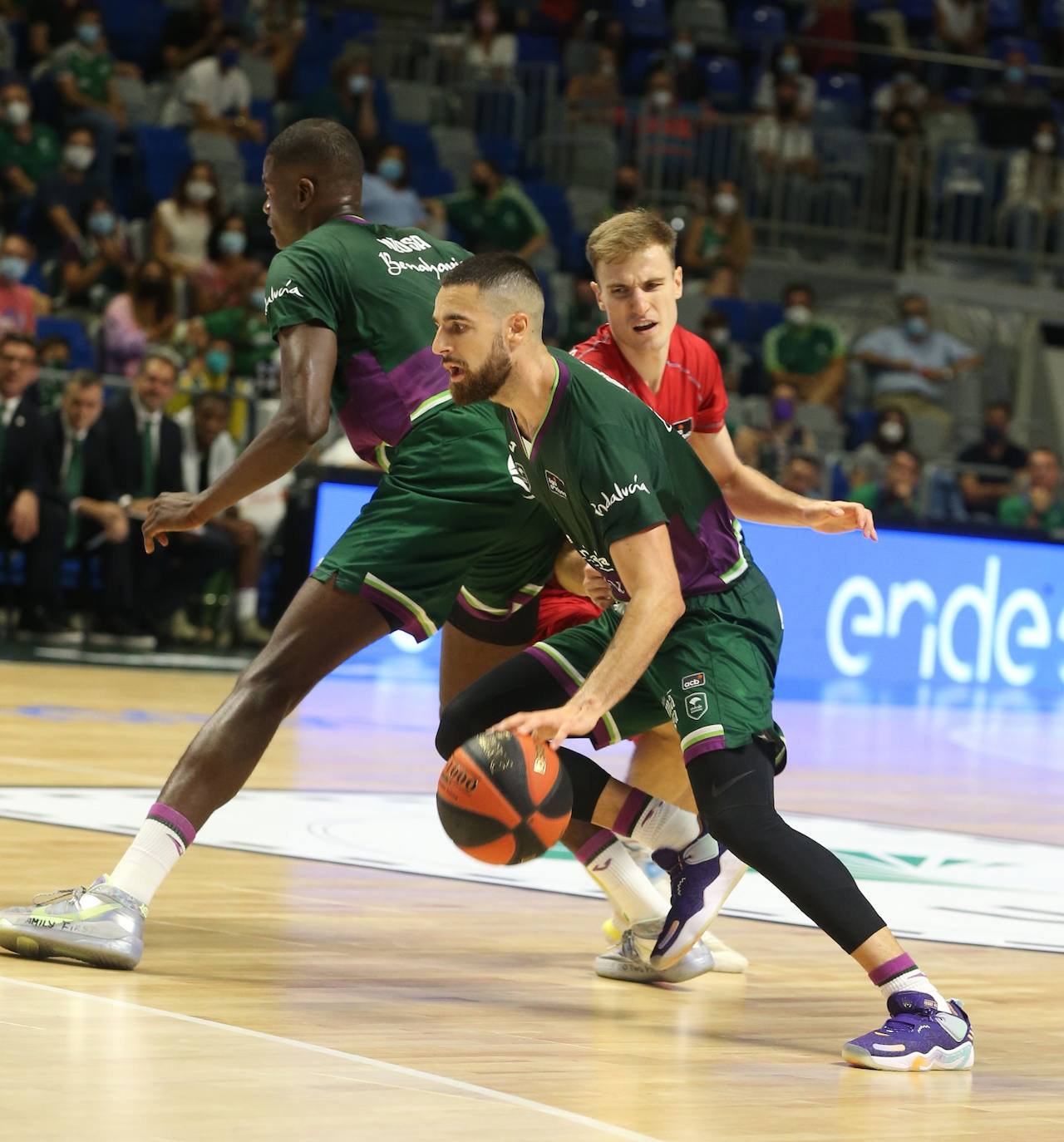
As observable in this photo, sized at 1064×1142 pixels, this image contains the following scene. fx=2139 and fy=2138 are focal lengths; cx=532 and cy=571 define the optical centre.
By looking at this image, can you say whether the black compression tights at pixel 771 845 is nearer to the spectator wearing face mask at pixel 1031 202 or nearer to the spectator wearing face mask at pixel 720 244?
the spectator wearing face mask at pixel 720 244

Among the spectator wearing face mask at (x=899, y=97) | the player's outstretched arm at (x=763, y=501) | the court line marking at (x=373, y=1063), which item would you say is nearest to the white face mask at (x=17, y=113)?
the spectator wearing face mask at (x=899, y=97)

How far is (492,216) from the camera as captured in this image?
1773cm

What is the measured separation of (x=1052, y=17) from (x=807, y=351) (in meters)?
7.53

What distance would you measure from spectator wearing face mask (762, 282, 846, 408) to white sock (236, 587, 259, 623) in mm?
6693

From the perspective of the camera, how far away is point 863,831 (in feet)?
25.6

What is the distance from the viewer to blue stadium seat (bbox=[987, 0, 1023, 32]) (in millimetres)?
23625

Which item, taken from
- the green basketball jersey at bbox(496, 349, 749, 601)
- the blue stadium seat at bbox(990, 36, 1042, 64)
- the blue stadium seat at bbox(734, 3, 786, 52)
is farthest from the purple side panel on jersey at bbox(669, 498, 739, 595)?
the blue stadium seat at bbox(990, 36, 1042, 64)

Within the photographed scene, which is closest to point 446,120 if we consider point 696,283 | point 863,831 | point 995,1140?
point 696,283

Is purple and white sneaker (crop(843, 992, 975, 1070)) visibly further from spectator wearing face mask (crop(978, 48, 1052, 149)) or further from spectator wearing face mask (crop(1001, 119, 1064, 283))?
spectator wearing face mask (crop(978, 48, 1052, 149))

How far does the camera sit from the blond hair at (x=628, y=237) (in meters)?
5.07

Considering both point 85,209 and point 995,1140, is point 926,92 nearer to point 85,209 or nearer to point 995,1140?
point 85,209

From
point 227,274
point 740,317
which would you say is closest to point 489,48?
point 740,317

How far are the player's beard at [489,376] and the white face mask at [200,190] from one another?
1154 cm

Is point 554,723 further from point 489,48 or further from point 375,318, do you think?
point 489,48
